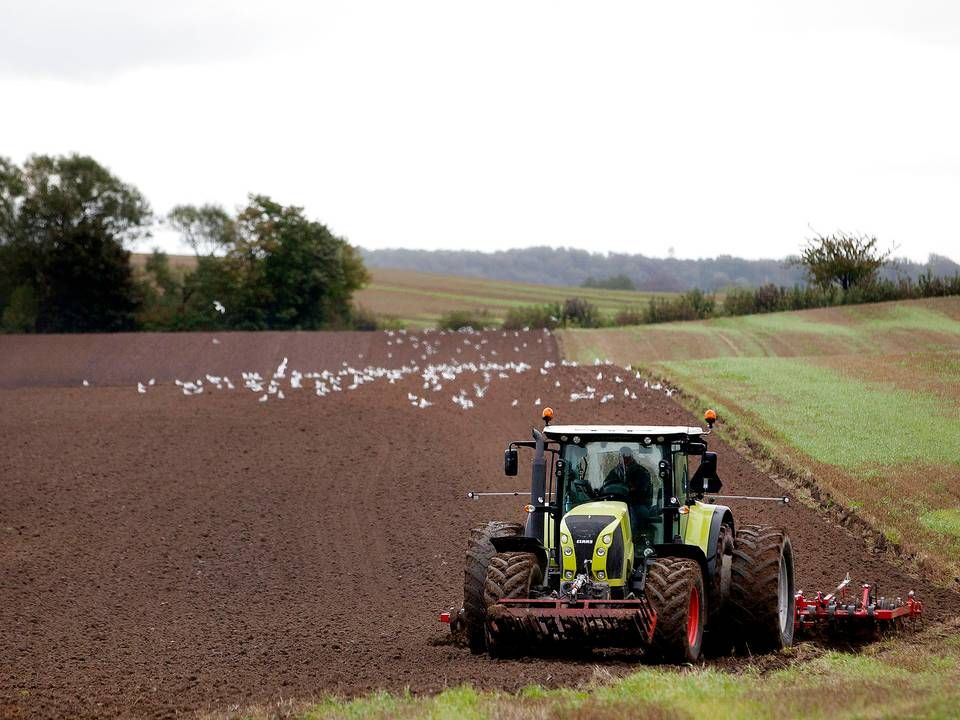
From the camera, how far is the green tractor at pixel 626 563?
1188 centimetres

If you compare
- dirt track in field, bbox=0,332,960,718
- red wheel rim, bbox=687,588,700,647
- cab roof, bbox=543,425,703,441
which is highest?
cab roof, bbox=543,425,703,441

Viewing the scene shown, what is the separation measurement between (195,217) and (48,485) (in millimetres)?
59583

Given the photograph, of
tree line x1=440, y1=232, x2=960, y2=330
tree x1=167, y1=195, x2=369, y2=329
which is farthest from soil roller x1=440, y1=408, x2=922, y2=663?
tree x1=167, y1=195, x2=369, y2=329

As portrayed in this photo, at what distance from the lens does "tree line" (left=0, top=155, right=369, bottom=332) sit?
67312 mm

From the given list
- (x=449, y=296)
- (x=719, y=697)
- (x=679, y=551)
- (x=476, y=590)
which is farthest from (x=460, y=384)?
(x=449, y=296)

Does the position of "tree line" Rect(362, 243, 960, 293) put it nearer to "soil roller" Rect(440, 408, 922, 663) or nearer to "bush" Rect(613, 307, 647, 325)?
"bush" Rect(613, 307, 647, 325)

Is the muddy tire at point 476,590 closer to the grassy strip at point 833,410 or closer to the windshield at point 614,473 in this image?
the windshield at point 614,473

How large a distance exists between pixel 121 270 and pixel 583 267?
311 feet

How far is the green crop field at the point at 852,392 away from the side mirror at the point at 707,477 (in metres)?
7.34

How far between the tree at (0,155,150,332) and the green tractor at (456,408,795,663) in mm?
57231

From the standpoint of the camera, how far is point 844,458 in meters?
26.5

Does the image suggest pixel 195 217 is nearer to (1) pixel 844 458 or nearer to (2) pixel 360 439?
(2) pixel 360 439

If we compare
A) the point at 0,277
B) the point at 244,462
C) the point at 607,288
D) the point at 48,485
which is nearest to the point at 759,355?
the point at 244,462

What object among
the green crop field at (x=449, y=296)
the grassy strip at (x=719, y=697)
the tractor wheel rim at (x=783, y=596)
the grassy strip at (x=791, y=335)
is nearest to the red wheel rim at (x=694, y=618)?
the grassy strip at (x=719, y=697)
